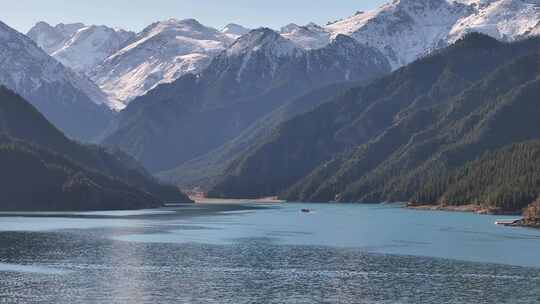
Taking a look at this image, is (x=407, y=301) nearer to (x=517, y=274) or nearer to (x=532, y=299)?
(x=532, y=299)

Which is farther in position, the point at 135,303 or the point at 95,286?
the point at 95,286

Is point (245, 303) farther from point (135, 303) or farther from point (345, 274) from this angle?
point (345, 274)

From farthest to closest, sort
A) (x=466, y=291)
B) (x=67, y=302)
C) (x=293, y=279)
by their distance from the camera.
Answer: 1. (x=293, y=279)
2. (x=466, y=291)
3. (x=67, y=302)

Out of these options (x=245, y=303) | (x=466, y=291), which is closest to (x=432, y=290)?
(x=466, y=291)

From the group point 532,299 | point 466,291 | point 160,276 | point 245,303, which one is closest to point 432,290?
point 466,291

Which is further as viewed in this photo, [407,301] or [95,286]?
[95,286]

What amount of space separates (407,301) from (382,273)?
3575 cm

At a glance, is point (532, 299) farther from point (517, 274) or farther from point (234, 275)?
point (234, 275)

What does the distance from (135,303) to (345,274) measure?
172 ft

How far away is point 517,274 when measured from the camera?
19662cm

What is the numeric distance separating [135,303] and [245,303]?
691 inches

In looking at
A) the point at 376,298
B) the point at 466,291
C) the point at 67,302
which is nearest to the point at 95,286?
the point at 67,302

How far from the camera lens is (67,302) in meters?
160

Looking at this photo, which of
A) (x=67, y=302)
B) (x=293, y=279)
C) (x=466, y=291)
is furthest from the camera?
(x=293, y=279)
